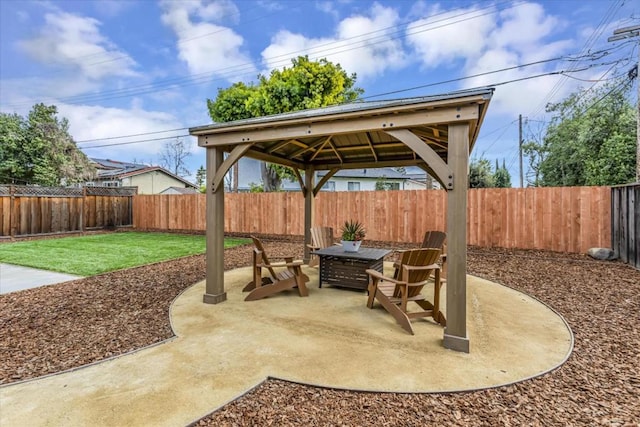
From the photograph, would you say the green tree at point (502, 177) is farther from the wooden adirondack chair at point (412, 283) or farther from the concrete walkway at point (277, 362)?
the wooden adirondack chair at point (412, 283)

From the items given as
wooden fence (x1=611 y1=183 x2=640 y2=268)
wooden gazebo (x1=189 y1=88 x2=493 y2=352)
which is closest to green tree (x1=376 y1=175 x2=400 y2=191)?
wooden fence (x1=611 y1=183 x2=640 y2=268)

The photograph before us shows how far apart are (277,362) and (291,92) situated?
1184cm

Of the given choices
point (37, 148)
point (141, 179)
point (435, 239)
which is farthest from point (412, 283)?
point (141, 179)

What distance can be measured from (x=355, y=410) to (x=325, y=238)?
14.2 feet

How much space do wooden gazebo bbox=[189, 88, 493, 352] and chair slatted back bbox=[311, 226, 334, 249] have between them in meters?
1.56

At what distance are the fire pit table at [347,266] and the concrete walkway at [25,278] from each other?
454 cm

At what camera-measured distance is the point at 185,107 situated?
23.1m

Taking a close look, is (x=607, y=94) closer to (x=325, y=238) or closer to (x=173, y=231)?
(x=325, y=238)

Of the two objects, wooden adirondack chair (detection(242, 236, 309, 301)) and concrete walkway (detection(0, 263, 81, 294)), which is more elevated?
wooden adirondack chair (detection(242, 236, 309, 301))

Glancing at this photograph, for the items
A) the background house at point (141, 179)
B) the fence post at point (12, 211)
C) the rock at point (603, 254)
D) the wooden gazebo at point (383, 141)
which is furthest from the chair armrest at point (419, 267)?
the background house at point (141, 179)

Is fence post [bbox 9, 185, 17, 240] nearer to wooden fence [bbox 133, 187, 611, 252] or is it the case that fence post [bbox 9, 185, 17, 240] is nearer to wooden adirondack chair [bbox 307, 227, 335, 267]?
wooden fence [bbox 133, 187, 611, 252]

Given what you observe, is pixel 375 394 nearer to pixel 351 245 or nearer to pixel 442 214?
pixel 351 245

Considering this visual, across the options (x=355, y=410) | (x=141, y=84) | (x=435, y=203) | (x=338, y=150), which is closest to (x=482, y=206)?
(x=435, y=203)

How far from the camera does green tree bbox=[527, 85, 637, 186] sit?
34.3 feet
